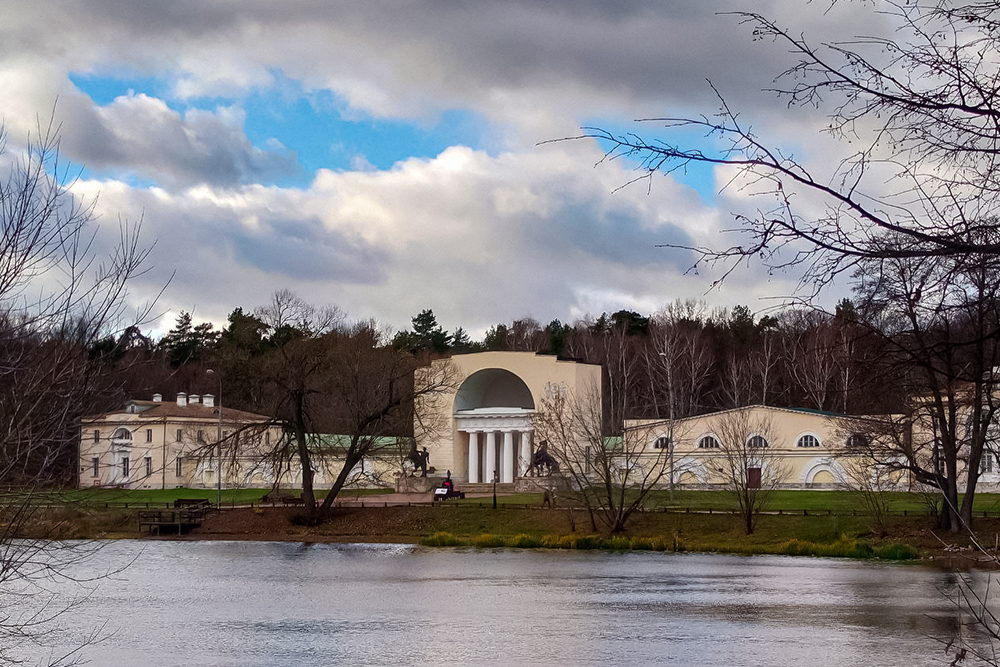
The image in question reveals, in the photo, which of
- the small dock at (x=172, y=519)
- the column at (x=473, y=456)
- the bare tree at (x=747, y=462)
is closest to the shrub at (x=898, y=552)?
the bare tree at (x=747, y=462)

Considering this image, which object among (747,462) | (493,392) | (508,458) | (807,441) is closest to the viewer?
(747,462)

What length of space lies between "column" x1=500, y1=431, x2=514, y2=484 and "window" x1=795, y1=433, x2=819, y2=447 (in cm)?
2371

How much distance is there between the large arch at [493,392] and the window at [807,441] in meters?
23.2

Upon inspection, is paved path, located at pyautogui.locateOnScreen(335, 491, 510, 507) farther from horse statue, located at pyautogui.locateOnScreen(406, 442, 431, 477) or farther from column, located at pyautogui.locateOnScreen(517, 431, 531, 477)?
column, located at pyautogui.locateOnScreen(517, 431, 531, 477)

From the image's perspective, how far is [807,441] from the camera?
77.6 m

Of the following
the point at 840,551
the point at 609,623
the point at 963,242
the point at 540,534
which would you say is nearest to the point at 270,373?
the point at 540,534

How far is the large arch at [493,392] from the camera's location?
93.4 m

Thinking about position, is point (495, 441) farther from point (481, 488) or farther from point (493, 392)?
point (481, 488)

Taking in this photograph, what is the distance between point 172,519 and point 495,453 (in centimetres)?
3804

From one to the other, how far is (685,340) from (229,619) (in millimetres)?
79124

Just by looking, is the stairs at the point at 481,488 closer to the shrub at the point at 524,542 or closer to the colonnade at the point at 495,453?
the colonnade at the point at 495,453

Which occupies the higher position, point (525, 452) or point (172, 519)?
point (525, 452)

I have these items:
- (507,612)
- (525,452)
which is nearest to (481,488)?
(525,452)

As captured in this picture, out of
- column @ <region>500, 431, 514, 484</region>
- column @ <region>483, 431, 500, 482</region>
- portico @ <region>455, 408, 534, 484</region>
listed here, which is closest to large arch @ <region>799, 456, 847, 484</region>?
portico @ <region>455, 408, 534, 484</region>
